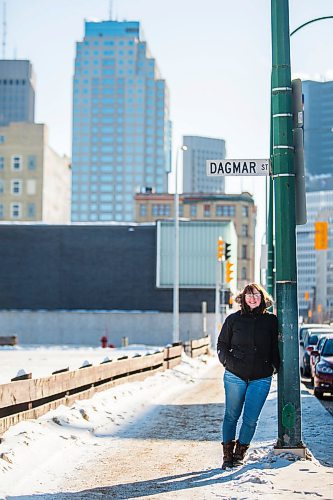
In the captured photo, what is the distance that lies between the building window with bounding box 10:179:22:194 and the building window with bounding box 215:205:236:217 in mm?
42091

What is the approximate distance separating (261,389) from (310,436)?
3313mm

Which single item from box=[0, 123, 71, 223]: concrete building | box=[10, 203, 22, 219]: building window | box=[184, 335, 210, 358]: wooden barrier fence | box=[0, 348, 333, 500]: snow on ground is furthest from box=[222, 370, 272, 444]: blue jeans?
box=[10, 203, 22, 219]: building window

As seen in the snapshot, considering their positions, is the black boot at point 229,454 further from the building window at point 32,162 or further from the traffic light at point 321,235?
the building window at point 32,162

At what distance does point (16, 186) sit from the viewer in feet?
550

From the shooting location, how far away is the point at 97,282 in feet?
240

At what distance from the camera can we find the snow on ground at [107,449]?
788 cm

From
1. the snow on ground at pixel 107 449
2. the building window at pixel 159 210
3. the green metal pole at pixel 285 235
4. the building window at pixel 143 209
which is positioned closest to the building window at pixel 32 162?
the building window at pixel 143 209

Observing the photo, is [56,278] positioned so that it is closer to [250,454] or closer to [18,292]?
[18,292]

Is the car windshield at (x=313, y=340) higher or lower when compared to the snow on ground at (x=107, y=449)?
higher

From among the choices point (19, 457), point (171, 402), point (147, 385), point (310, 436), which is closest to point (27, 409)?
point (19, 457)

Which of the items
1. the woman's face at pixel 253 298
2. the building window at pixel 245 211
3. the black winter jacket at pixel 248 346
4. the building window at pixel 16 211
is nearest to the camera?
the black winter jacket at pixel 248 346

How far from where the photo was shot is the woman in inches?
354

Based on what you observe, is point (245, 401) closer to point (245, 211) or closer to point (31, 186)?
point (245, 211)

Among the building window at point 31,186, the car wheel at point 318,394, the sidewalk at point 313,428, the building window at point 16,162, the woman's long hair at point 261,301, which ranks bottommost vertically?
the car wheel at point 318,394
